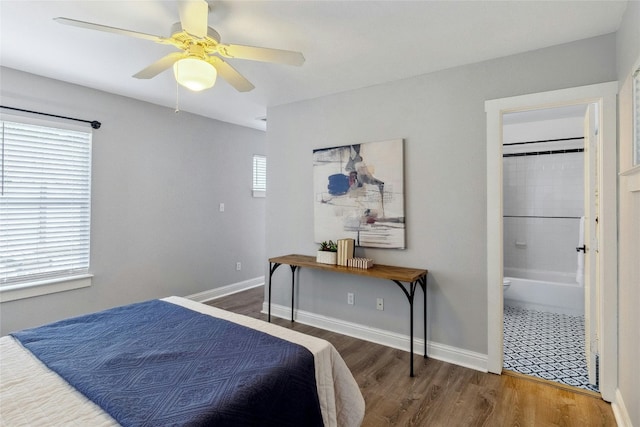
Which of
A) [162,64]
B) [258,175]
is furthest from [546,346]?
[258,175]

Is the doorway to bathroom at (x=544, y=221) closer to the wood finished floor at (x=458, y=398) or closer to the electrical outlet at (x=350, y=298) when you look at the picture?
the wood finished floor at (x=458, y=398)

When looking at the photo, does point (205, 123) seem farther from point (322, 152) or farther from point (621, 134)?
point (621, 134)

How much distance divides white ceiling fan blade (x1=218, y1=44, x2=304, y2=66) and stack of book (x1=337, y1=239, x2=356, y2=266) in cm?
169

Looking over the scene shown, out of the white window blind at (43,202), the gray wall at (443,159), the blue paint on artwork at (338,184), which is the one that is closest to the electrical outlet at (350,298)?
the gray wall at (443,159)

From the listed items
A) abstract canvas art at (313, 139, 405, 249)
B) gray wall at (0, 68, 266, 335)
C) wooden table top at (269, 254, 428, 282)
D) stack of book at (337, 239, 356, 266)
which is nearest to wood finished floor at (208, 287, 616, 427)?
wooden table top at (269, 254, 428, 282)

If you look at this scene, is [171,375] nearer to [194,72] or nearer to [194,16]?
[194,72]

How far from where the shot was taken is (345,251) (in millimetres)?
3074

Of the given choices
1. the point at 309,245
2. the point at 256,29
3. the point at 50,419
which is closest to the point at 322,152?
the point at 309,245

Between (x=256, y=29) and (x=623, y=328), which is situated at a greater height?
(x=256, y=29)

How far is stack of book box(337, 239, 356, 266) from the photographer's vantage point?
121 inches

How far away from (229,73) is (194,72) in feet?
1.09

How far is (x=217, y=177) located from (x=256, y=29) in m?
2.69

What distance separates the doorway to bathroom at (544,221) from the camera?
3.81m

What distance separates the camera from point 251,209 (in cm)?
503
